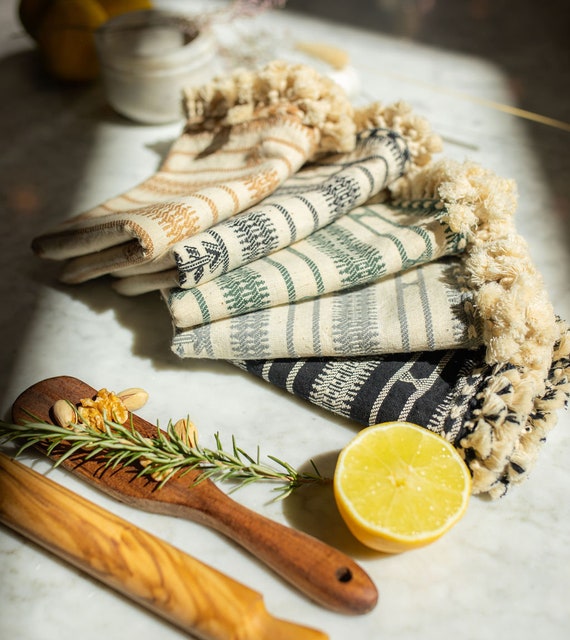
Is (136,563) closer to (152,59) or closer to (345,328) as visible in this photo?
(345,328)

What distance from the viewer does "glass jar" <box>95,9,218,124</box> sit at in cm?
108

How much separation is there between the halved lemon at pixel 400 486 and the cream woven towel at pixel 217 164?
31 centimetres

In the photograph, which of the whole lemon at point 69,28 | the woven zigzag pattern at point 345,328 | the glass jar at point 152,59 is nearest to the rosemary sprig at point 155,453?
the woven zigzag pattern at point 345,328

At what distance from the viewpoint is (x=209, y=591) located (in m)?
0.53

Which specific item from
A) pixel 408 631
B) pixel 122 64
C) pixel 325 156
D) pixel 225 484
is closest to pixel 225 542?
pixel 225 484

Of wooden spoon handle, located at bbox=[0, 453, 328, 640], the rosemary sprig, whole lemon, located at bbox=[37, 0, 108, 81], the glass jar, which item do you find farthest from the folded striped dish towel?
whole lemon, located at bbox=[37, 0, 108, 81]

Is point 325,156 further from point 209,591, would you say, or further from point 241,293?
point 209,591

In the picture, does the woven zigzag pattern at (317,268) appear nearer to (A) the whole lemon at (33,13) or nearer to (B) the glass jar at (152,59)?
(B) the glass jar at (152,59)

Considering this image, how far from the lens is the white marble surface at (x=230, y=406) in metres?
0.57

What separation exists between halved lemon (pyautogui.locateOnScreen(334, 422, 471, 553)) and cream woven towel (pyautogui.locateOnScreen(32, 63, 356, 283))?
1.03ft

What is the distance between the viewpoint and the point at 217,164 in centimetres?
94

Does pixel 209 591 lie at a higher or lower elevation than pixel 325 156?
lower

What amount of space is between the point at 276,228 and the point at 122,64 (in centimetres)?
52

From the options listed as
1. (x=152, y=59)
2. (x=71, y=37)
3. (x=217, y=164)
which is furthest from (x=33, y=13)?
(x=217, y=164)
